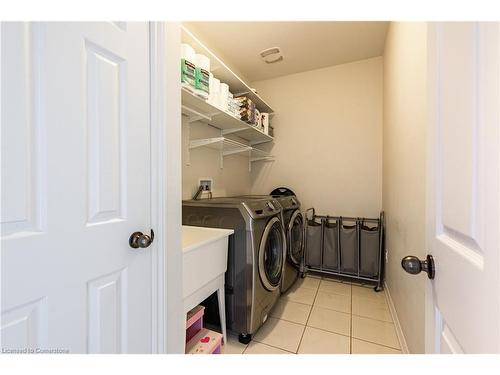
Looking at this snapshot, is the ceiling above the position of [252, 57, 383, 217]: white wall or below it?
above

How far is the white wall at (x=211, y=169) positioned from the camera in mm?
2007

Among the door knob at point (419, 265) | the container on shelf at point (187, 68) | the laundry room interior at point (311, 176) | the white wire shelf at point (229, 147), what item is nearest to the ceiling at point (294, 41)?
the laundry room interior at point (311, 176)

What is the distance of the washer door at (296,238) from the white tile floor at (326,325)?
1.20ft

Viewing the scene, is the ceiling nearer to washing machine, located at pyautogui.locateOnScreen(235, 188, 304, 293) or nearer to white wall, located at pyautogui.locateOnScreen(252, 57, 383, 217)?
white wall, located at pyautogui.locateOnScreen(252, 57, 383, 217)

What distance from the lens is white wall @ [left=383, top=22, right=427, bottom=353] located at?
1.11 metres

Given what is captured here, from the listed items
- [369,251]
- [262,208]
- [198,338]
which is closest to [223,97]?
[262,208]

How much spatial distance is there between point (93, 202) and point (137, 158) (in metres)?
0.22

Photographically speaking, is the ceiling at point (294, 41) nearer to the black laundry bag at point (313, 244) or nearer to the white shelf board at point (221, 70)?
the white shelf board at point (221, 70)

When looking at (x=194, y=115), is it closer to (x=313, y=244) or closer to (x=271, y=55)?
(x=271, y=55)

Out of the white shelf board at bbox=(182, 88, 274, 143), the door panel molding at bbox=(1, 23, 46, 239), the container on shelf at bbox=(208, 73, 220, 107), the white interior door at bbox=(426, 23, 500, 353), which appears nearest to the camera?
the white interior door at bbox=(426, 23, 500, 353)

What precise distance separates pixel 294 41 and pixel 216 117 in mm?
1158

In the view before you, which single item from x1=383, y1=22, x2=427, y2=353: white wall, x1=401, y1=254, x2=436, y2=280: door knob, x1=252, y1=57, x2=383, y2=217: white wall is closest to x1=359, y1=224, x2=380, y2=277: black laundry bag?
x1=252, y1=57, x2=383, y2=217: white wall

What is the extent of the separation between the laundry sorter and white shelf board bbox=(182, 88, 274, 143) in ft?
4.33

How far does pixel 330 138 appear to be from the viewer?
2.82 metres
